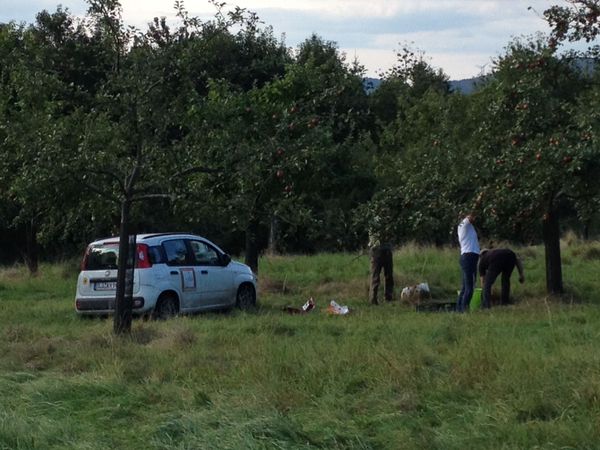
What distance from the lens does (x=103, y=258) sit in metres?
17.3

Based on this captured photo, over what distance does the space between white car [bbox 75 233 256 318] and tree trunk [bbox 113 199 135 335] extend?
2829 millimetres

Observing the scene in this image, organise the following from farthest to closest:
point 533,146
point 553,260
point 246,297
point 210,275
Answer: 1. point 246,297
2. point 553,260
3. point 210,275
4. point 533,146

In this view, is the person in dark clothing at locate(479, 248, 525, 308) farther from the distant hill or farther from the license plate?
→ the distant hill

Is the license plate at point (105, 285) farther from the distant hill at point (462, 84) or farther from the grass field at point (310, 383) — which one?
the distant hill at point (462, 84)

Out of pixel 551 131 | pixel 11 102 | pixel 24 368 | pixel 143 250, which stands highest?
pixel 11 102

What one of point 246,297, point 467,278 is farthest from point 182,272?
point 467,278

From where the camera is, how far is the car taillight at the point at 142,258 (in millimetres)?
16984

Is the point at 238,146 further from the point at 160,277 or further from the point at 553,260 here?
the point at 553,260

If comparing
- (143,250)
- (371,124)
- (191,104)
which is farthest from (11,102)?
(371,124)

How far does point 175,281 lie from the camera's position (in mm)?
17312

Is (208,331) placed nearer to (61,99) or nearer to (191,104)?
(191,104)

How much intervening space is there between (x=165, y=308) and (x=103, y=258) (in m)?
1.43

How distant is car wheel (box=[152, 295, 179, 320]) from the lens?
16922 millimetres

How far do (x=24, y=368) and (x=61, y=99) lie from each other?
Answer: 4.68 m
